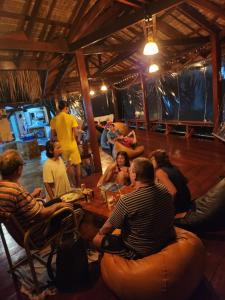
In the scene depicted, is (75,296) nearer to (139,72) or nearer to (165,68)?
(165,68)

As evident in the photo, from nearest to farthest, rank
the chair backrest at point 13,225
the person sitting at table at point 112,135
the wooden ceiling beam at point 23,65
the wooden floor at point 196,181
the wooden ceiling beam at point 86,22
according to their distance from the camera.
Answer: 1. the chair backrest at point 13,225
2. the wooden floor at point 196,181
3. the wooden ceiling beam at point 86,22
4. the wooden ceiling beam at point 23,65
5. the person sitting at table at point 112,135

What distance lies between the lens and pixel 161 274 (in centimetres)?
147

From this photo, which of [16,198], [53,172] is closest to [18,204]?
[16,198]

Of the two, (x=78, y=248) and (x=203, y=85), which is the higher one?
(x=203, y=85)

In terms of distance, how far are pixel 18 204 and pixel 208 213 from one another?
1.67 metres

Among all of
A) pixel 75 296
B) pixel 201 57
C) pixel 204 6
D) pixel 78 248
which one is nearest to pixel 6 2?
pixel 204 6

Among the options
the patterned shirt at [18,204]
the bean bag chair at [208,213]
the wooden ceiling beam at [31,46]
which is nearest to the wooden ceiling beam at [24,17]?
the wooden ceiling beam at [31,46]

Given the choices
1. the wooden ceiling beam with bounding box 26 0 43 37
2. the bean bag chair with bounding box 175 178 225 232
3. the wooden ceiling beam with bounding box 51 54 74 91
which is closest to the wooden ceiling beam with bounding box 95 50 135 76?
the wooden ceiling beam with bounding box 51 54 74 91

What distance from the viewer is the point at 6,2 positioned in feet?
12.2

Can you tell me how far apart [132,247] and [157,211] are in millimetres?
361

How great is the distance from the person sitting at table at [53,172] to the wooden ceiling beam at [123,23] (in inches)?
81.4

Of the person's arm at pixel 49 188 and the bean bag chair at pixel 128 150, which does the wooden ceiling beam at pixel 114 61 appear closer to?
the bean bag chair at pixel 128 150

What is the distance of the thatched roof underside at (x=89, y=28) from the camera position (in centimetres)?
353

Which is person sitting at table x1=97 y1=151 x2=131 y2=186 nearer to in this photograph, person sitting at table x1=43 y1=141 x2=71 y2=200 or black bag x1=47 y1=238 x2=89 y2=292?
person sitting at table x1=43 y1=141 x2=71 y2=200
